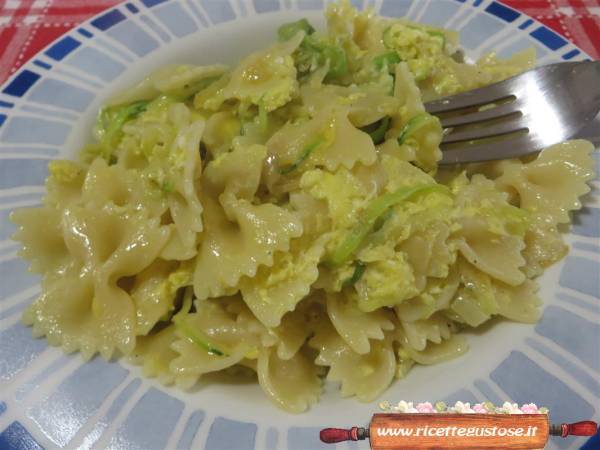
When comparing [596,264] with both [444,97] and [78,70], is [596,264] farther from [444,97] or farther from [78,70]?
[78,70]

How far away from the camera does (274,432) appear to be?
184 cm

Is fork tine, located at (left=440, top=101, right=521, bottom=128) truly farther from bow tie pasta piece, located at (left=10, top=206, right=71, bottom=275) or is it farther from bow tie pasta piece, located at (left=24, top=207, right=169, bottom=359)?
bow tie pasta piece, located at (left=10, top=206, right=71, bottom=275)

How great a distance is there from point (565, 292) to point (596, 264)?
17 cm

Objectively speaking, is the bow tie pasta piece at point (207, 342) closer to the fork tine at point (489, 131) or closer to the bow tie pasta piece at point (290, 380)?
the bow tie pasta piece at point (290, 380)

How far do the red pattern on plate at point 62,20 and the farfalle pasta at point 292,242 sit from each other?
5.69 ft

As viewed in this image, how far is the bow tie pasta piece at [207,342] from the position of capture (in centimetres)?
204

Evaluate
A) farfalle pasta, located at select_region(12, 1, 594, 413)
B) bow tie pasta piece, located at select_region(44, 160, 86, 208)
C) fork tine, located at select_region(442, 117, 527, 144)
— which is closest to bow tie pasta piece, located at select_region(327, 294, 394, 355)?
farfalle pasta, located at select_region(12, 1, 594, 413)

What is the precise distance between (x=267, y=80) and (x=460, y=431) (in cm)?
168

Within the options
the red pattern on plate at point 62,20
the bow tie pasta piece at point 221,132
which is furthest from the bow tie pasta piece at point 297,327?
the red pattern on plate at point 62,20

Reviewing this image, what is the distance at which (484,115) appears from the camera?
2.62 metres

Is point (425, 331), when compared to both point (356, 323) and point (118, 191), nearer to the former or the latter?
point (356, 323)

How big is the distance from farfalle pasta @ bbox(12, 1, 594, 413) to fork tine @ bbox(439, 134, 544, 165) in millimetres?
62

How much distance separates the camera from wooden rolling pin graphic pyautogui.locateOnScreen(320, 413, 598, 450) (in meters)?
1.73

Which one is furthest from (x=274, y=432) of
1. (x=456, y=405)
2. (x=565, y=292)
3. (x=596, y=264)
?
(x=596, y=264)
